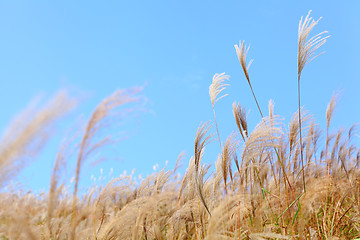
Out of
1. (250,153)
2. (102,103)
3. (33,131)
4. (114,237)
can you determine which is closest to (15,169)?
(33,131)

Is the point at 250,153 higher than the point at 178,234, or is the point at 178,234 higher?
the point at 250,153

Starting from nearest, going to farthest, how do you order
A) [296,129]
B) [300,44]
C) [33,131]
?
[33,131] < [300,44] < [296,129]

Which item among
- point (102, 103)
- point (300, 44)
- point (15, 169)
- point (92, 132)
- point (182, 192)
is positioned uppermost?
point (300, 44)

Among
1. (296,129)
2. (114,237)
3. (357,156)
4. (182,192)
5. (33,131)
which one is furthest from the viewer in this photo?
(357,156)

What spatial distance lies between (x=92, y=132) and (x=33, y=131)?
0.34m

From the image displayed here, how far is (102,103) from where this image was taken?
1614 mm

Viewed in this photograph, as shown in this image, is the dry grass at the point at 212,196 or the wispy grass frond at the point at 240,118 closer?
the dry grass at the point at 212,196

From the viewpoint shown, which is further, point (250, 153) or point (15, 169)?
point (250, 153)

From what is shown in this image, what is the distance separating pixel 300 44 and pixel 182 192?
176cm

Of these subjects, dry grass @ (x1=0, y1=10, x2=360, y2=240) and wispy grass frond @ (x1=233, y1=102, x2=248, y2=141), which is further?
wispy grass frond @ (x1=233, y1=102, x2=248, y2=141)

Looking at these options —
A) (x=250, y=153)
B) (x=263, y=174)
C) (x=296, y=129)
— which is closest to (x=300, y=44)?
(x=296, y=129)

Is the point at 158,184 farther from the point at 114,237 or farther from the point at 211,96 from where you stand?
the point at 211,96

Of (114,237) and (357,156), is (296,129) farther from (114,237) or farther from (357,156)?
(357,156)

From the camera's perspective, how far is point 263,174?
12.5 ft
